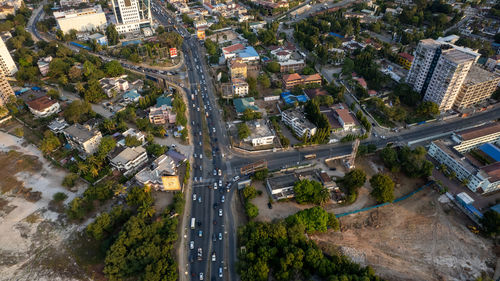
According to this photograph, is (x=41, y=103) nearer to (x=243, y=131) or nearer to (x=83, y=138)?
(x=83, y=138)

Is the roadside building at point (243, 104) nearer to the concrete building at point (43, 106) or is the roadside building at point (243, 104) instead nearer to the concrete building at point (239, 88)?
the concrete building at point (239, 88)

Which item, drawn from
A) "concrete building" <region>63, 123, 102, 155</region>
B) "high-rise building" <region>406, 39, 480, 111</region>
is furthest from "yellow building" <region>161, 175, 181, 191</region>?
"high-rise building" <region>406, 39, 480, 111</region>

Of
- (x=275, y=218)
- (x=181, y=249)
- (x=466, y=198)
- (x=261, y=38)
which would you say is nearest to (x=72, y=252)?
(x=181, y=249)

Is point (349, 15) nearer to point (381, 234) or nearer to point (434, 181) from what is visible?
point (434, 181)

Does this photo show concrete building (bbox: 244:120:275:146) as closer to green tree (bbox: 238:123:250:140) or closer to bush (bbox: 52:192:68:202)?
green tree (bbox: 238:123:250:140)

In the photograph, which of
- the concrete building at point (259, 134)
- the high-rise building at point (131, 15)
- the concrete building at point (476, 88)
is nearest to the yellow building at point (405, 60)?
the concrete building at point (476, 88)
